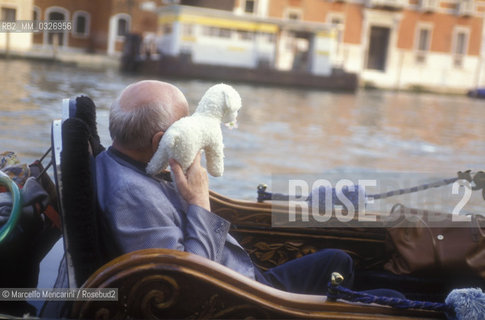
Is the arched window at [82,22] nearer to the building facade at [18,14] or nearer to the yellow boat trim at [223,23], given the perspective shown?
the building facade at [18,14]

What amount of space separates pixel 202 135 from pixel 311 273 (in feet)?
2.03

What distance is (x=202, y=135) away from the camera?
5.39 ft

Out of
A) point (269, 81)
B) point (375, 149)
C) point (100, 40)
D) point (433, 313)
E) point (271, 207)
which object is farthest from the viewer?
point (100, 40)

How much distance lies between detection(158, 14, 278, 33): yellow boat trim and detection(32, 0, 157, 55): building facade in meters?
4.63

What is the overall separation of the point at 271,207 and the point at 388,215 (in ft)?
1.50

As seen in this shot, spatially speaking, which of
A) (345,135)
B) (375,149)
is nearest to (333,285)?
(375,149)

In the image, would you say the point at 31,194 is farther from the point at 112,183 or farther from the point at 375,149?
the point at 375,149

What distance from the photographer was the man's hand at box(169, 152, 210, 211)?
64.7 inches

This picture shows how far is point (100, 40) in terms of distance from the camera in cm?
2917

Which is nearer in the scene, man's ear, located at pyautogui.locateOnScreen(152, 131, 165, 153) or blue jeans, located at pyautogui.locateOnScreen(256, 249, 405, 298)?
man's ear, located at pyautogui.locateOnScreen(152, 131, 165, 153)

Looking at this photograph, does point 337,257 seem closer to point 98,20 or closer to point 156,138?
→ point 156,138

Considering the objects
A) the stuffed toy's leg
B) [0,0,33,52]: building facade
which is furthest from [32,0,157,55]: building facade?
the stuffed toy's leg

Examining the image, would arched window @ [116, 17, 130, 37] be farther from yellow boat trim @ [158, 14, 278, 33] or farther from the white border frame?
yellow boat trim @ [158, 14, 278, 33]

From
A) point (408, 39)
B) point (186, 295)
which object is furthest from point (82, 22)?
point (186, 295)
